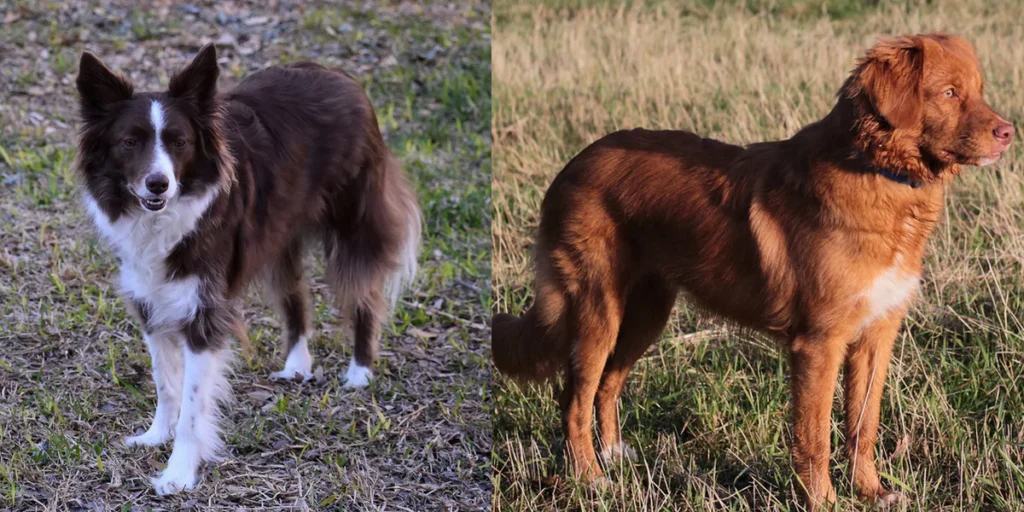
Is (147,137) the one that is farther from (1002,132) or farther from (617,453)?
(1002,132)

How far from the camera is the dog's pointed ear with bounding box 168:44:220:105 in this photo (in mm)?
4152

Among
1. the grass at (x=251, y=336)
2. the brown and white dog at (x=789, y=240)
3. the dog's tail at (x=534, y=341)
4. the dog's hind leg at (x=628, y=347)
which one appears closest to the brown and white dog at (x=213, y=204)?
the grass at (x=251, y=336)

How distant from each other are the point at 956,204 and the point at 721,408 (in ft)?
8.76

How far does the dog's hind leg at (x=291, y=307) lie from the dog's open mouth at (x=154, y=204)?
52.4 inches

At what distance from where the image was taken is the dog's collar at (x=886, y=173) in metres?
3.39

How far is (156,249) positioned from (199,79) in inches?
29.3

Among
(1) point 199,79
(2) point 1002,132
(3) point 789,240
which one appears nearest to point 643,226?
(3) point 789,240

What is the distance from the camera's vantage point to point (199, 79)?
4.20 meters

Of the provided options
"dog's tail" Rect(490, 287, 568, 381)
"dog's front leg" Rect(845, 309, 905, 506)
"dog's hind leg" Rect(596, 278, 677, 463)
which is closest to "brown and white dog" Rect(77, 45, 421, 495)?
"dog's tail" Rect(490, 287, 568, 381)

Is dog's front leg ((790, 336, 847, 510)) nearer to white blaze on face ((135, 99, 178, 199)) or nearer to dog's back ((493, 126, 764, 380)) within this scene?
dog's back ((493, 126, 764, 380))

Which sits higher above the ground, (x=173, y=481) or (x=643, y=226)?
(x=643, y=226)

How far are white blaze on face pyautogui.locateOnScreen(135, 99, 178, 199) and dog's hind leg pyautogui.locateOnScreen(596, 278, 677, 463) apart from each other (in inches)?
76.6

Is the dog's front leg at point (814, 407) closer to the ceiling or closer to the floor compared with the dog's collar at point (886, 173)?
closer to the floor

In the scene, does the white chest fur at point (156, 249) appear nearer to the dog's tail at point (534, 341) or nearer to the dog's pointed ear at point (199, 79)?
the dog's pointed ear at point (199, 79)
